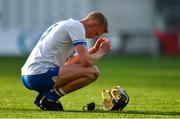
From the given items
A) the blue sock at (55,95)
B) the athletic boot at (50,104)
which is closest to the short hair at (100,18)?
the blue sock at (55,95)

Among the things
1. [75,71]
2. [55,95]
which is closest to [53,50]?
[75,71]

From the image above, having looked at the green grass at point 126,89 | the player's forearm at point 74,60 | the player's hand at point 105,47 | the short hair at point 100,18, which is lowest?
the green grass at point 126,89

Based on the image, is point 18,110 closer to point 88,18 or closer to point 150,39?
point 88,18

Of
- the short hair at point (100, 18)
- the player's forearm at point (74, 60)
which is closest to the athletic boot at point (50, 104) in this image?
the player's forearm at point (74, 60)

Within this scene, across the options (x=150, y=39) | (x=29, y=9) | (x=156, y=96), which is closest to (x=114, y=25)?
(x=150, y=39)

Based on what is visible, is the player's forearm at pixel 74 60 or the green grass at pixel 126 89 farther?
the player's forearm at pixel 74 60

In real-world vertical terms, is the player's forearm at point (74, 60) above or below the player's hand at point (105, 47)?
below

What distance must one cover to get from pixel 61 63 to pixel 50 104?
0.61 meters

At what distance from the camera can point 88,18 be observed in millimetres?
12039

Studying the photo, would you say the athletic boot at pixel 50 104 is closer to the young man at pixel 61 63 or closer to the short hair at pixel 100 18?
the young man at pixel 61 63

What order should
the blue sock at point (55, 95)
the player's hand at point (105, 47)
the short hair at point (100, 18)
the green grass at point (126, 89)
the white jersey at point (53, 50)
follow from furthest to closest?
the player's hand at point (105, 47) → the blue sock at point (55, 95) → the white jersey at point (53, 50) → the short hair at point (100, 18) → the green grass at point (126, 89)

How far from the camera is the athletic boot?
39.8ft

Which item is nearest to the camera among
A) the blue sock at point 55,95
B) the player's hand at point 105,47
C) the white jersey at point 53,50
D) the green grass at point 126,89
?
the green grass at point 126,89

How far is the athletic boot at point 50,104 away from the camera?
12.1m
